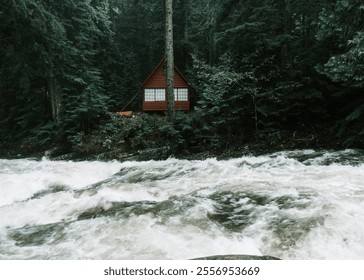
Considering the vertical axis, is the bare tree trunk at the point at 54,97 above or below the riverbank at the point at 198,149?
above

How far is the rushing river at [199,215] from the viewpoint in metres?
4.33

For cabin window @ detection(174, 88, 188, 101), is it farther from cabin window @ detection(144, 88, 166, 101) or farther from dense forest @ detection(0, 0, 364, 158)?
dense forest @ detection(0, 0, 364, 158)

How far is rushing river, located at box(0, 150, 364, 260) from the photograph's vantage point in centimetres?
433

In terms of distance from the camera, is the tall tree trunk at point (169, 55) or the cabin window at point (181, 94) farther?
the cabin window at point (181, 94)

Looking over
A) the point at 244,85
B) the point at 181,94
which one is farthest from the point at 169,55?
the point at 181,94

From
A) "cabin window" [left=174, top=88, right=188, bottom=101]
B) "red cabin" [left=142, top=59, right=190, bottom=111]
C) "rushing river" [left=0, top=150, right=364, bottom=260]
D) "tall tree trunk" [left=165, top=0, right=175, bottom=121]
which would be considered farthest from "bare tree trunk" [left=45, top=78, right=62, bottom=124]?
"rushing river" [left=0, top=150, right=364, bottom=260]

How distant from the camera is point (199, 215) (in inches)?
214

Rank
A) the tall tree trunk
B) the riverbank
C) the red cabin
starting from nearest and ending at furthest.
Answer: the riverbank → the tall tree trunk → the red cabin

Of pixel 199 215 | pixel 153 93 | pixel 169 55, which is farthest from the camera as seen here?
pixel 153 93

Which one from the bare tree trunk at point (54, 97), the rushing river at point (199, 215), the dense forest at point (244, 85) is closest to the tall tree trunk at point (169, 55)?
the dense forest at point (244, 85)

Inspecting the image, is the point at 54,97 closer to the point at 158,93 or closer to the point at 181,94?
the point at 158,93

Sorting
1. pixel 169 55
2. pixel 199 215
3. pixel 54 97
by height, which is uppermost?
pixel 169 55

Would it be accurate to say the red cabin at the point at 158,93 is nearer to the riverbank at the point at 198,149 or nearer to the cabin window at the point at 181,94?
the cabin window at the point at 181,94

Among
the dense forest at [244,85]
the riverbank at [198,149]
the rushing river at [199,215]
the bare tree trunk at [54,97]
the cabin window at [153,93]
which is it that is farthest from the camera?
the cabin window at [153,93]
